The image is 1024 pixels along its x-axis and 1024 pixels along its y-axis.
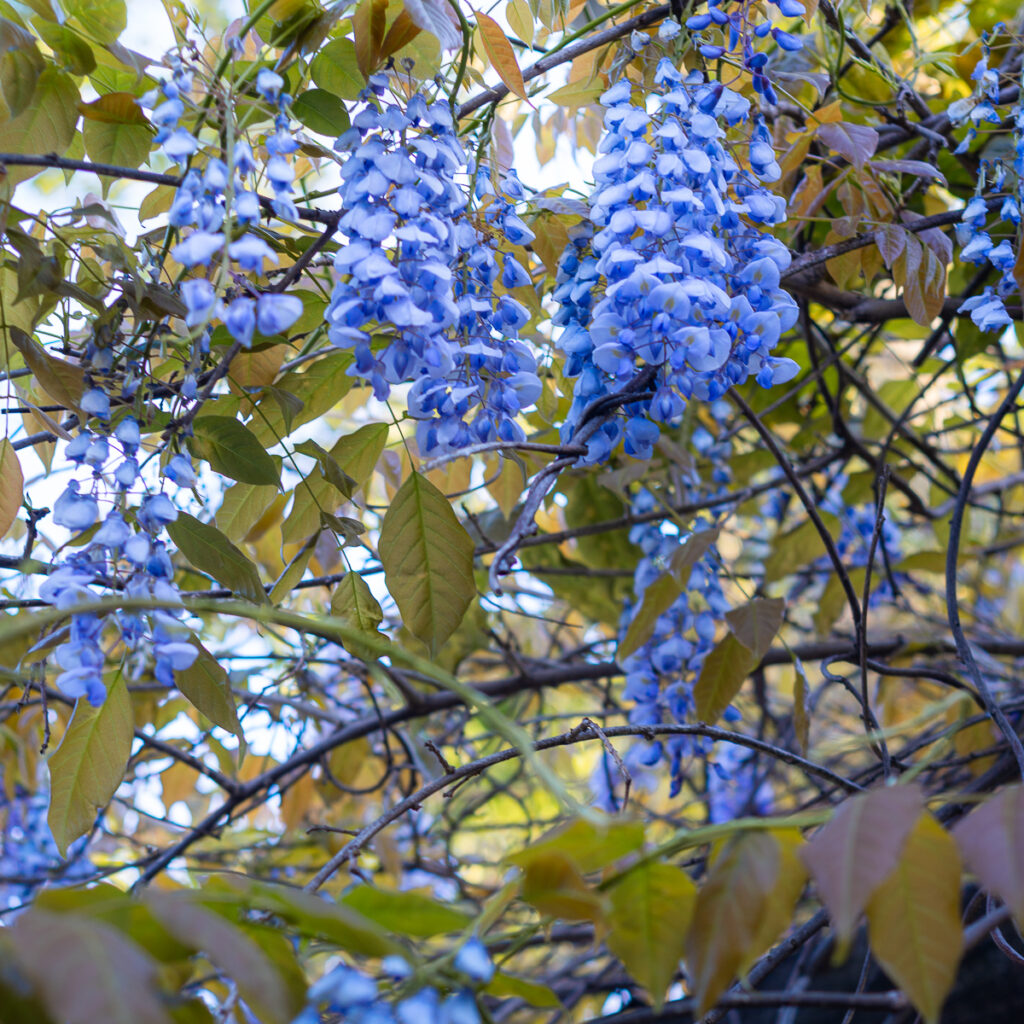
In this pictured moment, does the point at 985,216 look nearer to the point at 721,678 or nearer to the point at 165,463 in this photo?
the point at 721,678

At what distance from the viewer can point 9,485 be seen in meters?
0.84

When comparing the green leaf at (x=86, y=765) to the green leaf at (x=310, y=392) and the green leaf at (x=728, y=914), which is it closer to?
the green leaf at (x=310, y=392)

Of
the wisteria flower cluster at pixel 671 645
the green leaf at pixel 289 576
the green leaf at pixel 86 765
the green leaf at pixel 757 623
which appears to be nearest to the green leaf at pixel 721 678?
the green leaf at pixel 757 623

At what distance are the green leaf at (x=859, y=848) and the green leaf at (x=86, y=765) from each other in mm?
591

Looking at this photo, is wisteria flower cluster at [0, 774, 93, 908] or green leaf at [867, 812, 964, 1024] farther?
wisteria flower cluster at [0, 774, 93, 908]

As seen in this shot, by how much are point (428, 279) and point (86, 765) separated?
0.50 m

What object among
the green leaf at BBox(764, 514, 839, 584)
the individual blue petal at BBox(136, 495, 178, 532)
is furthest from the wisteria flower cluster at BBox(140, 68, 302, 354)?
the green leaf at BBox(764, 514, 839, 584)

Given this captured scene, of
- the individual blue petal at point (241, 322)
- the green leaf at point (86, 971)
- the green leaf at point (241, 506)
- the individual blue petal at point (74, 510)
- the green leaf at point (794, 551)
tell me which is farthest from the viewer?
the green leaf at point (794, 551)

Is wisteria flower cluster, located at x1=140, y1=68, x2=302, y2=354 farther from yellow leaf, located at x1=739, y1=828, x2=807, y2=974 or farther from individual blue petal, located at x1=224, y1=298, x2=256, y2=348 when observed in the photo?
yellow leaf, located at x1=739, y1=828, x2=807, y2=974

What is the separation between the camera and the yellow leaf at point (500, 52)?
0.78 m

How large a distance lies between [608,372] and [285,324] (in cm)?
28

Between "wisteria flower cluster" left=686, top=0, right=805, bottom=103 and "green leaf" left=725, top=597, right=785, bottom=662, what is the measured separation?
55 centimetres

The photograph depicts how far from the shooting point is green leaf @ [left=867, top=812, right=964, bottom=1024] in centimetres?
41

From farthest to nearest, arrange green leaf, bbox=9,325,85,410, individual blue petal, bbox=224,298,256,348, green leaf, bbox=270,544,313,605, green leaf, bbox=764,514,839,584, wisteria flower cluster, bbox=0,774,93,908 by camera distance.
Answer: wisteria flower cluster, bbox=0,774,93,908 < green leaf, bbox=764,514,839,584 < green leaf, bbox=270,544,313,605 < green leaf, bbox=9,325,85,410 < individual blue petal, bbox=224,298,256,348
